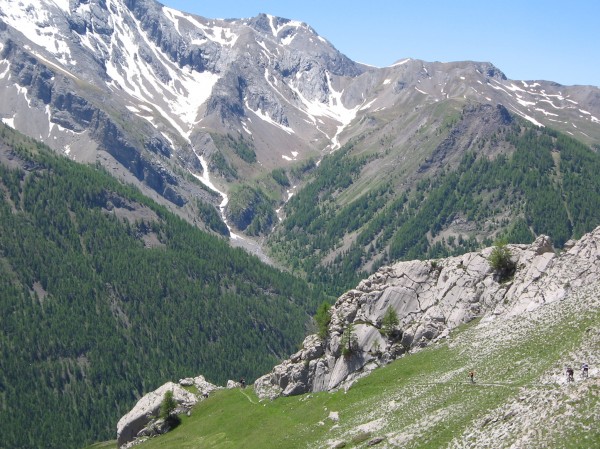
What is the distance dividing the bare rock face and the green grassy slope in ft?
13.3

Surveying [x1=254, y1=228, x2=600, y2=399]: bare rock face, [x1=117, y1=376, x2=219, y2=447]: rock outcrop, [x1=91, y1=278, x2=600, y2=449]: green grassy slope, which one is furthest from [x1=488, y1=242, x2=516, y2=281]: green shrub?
[x1=117, y1=376, x2=219, y2=447]: rock outcrop

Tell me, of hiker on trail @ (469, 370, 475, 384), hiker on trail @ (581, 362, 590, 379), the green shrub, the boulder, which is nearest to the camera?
hiker on trail @ (581, 362, 590, 379)

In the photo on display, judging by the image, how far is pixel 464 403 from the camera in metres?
68.6

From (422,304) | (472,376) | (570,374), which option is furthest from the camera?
(422,304)

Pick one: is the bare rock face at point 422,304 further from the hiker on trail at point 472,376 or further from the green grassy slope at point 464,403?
the hiker on trail at point 472,376

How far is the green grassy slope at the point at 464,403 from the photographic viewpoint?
2146 inches

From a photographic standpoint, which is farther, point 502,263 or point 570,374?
point 502,263

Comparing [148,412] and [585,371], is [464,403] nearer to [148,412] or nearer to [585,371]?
[585,371]

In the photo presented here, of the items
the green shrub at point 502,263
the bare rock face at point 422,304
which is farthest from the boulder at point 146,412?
the green shrub at point 502,263

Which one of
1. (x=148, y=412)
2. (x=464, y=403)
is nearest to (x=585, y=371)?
(x=464, y=403)

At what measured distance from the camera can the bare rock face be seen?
95.0m

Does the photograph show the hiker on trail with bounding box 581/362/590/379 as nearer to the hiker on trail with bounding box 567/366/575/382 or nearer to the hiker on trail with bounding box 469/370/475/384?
the hiker on trail with bounding box 567/366/575/382

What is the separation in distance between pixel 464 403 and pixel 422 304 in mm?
44378

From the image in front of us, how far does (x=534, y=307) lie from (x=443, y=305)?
19168 mm
